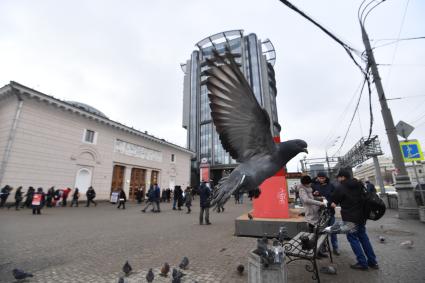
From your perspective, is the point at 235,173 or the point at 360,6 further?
the point at 360,6

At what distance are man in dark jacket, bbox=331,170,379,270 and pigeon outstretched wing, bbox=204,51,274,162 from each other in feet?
9.68

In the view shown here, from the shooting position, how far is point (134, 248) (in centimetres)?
558

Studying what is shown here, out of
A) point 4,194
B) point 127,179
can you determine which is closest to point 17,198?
point 4,194

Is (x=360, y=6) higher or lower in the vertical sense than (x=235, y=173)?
higher

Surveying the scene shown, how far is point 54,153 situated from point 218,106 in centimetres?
2005

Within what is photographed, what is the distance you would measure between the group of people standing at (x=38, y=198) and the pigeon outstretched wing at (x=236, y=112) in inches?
567

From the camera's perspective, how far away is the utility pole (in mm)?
9117

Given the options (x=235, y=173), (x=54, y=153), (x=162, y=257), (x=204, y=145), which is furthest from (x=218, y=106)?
(x=204, y=145)

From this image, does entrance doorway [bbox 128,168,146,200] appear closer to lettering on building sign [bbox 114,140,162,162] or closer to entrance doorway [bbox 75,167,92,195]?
lettering on building sign [bbox 114,140,162,162]

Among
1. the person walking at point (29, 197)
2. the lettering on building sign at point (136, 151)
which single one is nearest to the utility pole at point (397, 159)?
the person walking at point (29, 197)

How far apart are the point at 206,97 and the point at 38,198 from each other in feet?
167

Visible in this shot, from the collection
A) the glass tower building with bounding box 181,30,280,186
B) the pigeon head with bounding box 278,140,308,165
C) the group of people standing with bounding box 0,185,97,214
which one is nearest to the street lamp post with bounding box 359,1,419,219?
the pigeon head with bounding box 278,140,308,165

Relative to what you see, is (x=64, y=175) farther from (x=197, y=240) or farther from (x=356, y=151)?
(x=356, y=151)

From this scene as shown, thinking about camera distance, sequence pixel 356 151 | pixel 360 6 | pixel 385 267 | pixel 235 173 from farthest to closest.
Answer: pixel 356 151 < pixel 360 6 < pixel 385 267 < pixel 235 173
